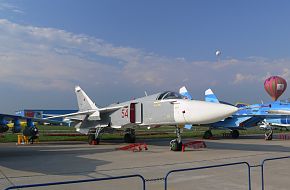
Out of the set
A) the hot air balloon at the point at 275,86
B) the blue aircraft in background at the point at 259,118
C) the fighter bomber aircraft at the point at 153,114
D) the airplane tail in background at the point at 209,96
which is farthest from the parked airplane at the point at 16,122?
the hot air balloon at the point at 275,86

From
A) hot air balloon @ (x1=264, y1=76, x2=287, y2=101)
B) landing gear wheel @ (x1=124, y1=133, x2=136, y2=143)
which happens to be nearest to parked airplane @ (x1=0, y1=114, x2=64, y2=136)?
landing gear wheel @ (x1=124, y1=133, x2=136, y2=143)

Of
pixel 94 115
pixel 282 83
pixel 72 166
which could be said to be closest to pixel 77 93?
pixel 94 115

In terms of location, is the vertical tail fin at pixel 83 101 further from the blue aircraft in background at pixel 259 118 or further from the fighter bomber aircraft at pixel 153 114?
the blue aircraft in background at pixel 259 118

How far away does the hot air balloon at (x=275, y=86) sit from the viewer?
5522cm

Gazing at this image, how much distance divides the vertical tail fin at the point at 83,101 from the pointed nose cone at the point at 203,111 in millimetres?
10656

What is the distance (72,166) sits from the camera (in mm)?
10820

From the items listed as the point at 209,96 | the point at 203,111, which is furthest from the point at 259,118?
the point at 203,111

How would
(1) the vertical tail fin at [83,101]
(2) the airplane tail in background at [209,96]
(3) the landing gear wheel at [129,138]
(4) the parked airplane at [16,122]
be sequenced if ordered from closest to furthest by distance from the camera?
(4) the parked airplane at [16,122] → (3) the landing gear wheel at [129,138] → (1) the vertical tail fin at [83,101] → (2) the airplane tail in background at [209,96]

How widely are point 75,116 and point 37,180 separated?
14.6 m

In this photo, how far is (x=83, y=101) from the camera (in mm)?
24859

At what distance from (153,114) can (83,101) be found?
971cm

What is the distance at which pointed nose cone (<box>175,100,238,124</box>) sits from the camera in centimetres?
1307

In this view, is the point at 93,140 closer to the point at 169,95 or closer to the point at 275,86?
the point at 169,95

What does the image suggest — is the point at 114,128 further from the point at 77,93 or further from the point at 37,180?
the point at 37,180
